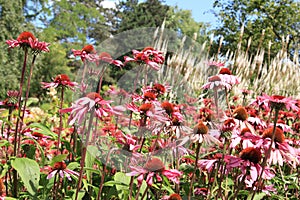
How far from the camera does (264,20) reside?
34.1 feet

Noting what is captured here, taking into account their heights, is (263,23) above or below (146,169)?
above

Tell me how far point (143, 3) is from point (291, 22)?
5.60 meters

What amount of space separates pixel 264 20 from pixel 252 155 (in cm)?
1033

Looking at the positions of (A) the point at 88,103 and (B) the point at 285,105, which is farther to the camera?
(B) the point at 285,105

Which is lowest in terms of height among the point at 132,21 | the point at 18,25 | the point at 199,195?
the point at 199,195

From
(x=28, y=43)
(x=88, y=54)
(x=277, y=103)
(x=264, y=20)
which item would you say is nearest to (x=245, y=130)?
(x=277, y=103)

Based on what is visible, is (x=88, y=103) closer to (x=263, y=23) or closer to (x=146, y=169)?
(x=146, y=169)

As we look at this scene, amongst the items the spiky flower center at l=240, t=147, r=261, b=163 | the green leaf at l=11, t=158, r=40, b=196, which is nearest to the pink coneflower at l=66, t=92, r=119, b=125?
the green leaf at l=11, t=158, r=40, b=196

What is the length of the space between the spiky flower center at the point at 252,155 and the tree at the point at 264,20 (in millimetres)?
9781

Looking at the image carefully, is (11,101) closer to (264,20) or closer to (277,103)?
(277,103)

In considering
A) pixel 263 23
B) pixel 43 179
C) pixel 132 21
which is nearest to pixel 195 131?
pixel 43 179

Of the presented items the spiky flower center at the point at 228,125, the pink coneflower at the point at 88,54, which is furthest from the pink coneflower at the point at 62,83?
the spiky flower center at the point at 228,125

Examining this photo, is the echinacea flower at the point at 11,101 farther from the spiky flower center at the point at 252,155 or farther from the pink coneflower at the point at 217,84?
the spiky flower center at the point at 252,155

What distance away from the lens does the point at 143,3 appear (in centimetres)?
1341
